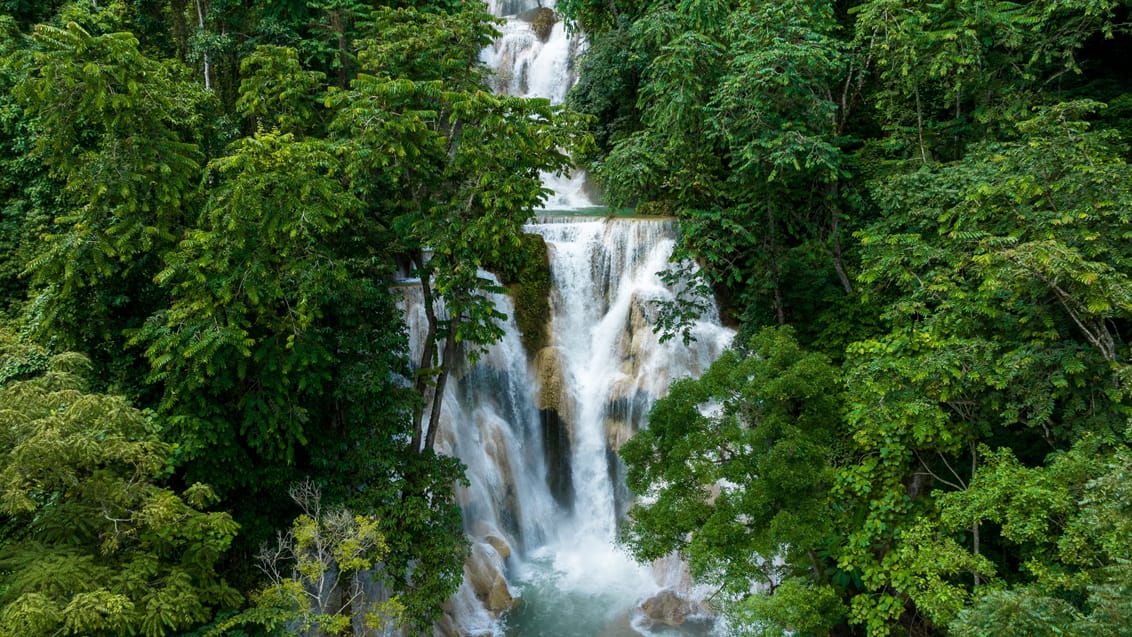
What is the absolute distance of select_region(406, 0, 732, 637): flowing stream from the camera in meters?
14.3

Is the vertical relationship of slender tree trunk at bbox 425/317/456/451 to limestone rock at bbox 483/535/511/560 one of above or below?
above

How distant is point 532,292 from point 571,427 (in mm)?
3662

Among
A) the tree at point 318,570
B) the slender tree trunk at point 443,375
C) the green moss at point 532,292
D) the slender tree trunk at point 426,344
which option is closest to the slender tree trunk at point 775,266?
the green moss at point 532,292

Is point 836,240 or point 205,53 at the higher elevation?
point 205,53

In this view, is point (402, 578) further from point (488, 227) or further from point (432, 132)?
point (432, 132)

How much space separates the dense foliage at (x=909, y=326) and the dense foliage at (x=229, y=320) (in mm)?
3685

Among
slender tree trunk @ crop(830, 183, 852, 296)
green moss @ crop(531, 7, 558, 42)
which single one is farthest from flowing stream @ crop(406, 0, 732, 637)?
green moss @ crop(531, 7, 558, 42)

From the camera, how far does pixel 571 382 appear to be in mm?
17078

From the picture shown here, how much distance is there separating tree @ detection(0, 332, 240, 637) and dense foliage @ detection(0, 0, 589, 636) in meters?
0.03

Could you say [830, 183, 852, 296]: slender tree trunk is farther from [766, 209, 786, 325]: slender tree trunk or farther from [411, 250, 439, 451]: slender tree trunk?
[411, 250, 439, 451]: slender tree trunk

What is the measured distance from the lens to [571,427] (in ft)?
55.0

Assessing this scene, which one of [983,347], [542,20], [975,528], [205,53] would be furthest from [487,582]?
[542,20]

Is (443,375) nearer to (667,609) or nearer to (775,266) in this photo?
(667,609)

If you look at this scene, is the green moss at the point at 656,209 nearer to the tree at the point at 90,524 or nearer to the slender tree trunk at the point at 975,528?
the slender tree trunk at the point at 975,528
